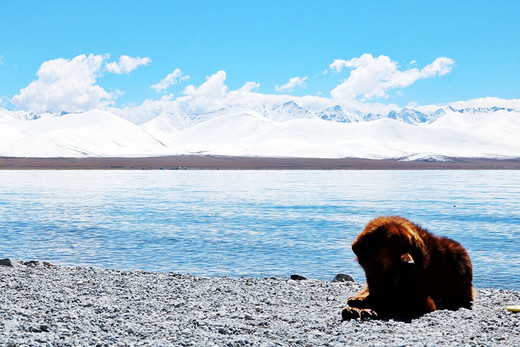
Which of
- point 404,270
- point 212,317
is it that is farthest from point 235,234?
point 404,270

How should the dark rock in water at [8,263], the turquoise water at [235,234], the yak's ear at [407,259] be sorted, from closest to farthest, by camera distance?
the yak's ear at [407,259]
the dark rock in water at [8,263]
the turquoise water at [235,234]

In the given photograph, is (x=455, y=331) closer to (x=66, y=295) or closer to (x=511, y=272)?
(x=66, y=295)

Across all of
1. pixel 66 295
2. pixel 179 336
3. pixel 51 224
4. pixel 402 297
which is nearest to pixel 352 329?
pixel 402 297

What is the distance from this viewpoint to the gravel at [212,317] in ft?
23.4

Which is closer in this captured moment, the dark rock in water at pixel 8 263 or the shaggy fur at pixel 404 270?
the shaggy fur at pixel 404 270

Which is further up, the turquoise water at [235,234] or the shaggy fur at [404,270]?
the shaggy fur at [404,270]

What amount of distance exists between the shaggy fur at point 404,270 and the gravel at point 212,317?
0.21 meters

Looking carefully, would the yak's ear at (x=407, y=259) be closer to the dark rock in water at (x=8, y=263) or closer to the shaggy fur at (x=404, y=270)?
the shaggy fur at (x=404, y=270)

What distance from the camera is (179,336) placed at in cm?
730

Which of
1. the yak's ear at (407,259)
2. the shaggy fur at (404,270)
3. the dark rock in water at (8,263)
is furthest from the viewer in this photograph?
the dark rock in water at (8,263)

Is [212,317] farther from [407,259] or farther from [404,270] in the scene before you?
[407,259]

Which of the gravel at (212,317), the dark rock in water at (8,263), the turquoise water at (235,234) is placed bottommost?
the turquoise water at (235,234)

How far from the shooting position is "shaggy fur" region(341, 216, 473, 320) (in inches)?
288

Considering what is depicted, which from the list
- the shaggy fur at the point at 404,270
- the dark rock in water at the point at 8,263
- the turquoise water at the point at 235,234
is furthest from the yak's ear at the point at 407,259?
the dark rock in water at the point at 8,263
